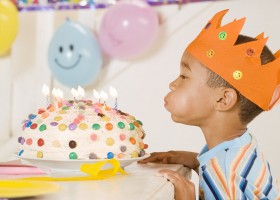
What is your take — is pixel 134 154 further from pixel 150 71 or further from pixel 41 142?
pixel 150 71

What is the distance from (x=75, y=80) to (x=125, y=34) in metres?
0.43

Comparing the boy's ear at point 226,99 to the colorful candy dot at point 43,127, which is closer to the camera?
the colorful candy dot at point 43,127

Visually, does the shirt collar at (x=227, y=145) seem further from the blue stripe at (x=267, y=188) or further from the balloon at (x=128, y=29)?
the balloon at (x=128, y=29)

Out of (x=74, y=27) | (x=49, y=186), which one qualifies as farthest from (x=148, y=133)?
(x=49, y=186)

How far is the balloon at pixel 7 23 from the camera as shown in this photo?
10.4ft

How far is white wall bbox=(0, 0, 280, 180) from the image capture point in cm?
335

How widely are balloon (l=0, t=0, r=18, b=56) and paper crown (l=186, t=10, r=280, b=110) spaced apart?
6.65ft

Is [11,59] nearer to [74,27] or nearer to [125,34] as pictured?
[74,27]

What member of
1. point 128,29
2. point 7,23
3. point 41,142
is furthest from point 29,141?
point 7,23

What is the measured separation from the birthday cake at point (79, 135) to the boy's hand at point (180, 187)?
12 centimetres

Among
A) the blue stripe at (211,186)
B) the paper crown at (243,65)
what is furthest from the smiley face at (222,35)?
the blue stripe at (211,186)

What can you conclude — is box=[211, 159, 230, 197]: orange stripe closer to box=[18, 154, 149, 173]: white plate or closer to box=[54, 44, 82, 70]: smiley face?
box=[18, 154, 149, 173]: white plate

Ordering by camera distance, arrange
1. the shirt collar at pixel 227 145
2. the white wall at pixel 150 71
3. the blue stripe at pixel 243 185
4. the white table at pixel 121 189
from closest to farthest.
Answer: the white table at pixel 121 189 → the blue stripe at pixel 243 185 → the shirt collar at pixel 227 145 → the white wall at pixel 150 71

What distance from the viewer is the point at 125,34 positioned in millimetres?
3115
